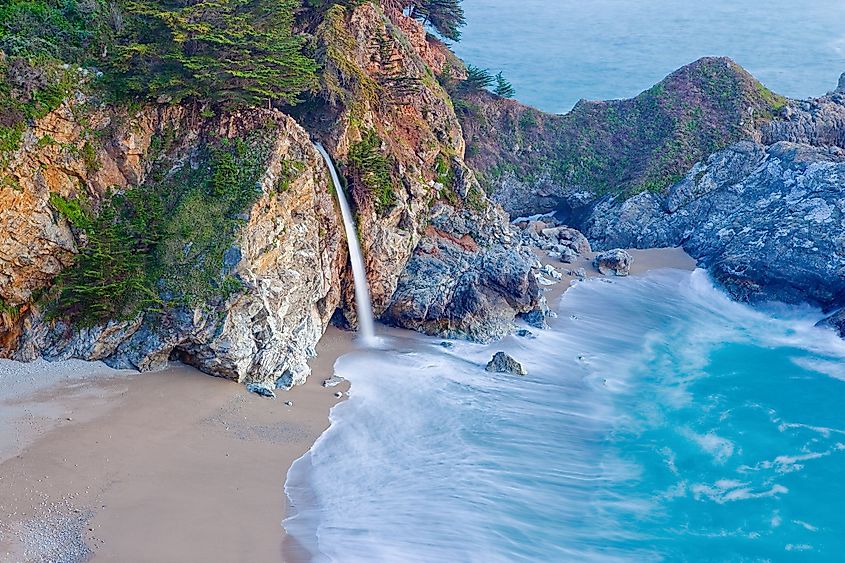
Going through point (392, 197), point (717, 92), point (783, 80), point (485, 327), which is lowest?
point (485, 327)

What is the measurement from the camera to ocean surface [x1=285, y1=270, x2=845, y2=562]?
551 inches

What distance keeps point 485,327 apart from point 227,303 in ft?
28.6

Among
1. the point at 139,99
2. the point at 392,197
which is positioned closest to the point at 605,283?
the point at 392,197

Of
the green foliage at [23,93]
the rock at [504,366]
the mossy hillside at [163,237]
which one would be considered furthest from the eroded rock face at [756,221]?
the green foliage at [23,93]

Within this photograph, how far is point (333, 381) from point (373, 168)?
271 inches

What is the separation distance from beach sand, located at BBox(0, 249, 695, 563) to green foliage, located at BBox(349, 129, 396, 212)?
257 inches

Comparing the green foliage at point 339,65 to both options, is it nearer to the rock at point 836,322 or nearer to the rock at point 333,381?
the rock at point 333,381

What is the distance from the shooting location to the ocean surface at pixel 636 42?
183ft

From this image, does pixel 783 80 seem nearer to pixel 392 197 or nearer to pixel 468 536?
pixel 392 197

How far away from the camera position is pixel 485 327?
22188mm

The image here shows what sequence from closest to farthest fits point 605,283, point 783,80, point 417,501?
point 417,501 < point 605,283 < point 783,80

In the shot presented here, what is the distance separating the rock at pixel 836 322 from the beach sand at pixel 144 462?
17.6m

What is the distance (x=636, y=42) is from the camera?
2694 inches

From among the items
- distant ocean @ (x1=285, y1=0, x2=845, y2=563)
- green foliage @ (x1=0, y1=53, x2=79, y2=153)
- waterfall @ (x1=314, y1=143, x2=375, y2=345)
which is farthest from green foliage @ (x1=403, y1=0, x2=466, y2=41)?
green foliage @ (x1=0, y1=53, x2=79, y2=153)
